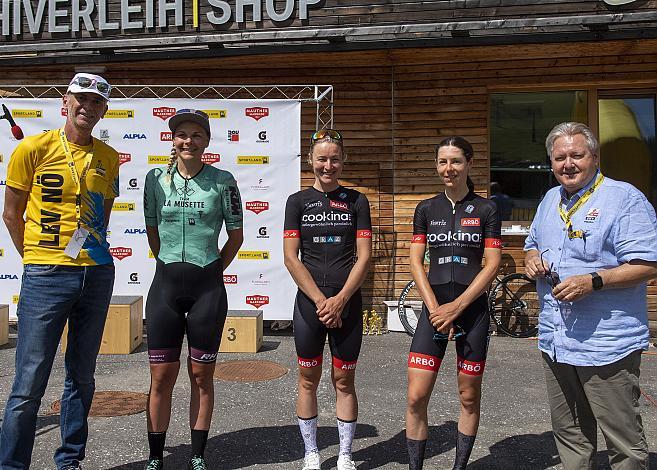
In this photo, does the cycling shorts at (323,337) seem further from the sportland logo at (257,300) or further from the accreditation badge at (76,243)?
the sportland logo at (257,300)

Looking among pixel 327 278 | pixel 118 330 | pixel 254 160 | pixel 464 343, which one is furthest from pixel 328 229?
pixel 254 160

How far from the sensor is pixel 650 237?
2859 mm

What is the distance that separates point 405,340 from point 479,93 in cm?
364

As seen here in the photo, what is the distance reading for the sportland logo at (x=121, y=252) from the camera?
827cm

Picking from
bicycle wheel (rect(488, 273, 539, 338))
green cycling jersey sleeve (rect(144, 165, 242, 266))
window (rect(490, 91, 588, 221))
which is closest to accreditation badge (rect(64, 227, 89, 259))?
green cycling jersey sleeve (rect(144, 165, 242, 266))

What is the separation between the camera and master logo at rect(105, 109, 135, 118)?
8.26 meters

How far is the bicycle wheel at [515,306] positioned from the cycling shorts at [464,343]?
4.91m

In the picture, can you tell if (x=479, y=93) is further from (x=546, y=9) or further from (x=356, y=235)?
(x=356, y=235)

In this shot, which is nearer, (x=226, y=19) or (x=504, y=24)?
(x=504, y=24)

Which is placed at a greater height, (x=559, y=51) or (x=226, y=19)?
(x=226, y=19)

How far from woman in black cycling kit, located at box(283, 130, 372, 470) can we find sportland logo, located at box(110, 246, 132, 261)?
492 centimetres

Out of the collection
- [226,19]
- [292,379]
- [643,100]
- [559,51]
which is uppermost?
[226,19]

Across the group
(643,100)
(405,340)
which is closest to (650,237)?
(405,340)

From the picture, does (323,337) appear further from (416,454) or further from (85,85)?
(85,85)
